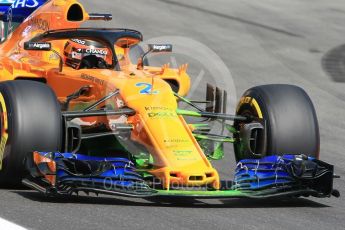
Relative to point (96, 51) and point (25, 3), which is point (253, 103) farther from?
point (25, 3)

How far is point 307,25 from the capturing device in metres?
21.3

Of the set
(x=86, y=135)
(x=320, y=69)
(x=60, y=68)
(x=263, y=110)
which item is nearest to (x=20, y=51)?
(x=60, y=68)

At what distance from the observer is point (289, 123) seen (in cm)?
920

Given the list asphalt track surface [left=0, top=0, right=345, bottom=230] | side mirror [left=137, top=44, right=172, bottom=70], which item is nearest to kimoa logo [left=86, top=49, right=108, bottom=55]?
side mirror [left=137, top=44, right=172, bottom=70]

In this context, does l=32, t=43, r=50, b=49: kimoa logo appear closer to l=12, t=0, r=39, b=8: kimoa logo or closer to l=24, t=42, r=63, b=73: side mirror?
l=24, t=42, r=63, b=73: side mirror

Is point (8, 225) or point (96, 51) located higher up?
point (96, 51)

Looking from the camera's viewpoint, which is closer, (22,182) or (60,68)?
(22,182)

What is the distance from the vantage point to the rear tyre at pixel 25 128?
8.59 metres

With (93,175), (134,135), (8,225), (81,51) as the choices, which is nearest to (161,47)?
(81,51)

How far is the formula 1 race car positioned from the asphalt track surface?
0.58 feet

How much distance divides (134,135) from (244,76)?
26.5ft

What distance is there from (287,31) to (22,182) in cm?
1282

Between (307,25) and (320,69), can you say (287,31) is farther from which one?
(320,69)

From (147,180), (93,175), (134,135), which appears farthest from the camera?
(134,135)
